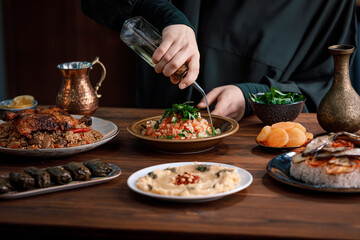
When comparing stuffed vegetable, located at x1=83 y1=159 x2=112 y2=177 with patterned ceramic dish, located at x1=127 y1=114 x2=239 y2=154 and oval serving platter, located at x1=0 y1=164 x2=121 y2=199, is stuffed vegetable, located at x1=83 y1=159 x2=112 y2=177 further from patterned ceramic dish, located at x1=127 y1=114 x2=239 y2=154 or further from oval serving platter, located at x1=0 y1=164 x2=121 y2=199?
patterned ceramic dish, located at x1=127 y1=114 x2=239 y2=154

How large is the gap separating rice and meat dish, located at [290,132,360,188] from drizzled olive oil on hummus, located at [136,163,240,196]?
19 cm

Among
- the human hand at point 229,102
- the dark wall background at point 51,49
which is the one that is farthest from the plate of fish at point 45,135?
the dark wall background at point 51,49

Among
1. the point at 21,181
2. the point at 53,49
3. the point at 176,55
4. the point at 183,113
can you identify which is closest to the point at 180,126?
the point at 183,113

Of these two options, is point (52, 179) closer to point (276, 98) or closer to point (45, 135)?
point (45, 135)

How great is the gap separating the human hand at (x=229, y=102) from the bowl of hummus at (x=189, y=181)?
0.68 metres

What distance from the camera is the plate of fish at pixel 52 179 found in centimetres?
116

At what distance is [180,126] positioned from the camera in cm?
156

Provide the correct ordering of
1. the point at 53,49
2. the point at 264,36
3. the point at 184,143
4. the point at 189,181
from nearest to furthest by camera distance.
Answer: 1. the point at 189,181
2. the point at 184,143
3. the point at 264,36
4. the point at 53,49

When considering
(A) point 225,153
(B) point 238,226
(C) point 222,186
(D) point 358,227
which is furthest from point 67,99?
(D) point 358,227

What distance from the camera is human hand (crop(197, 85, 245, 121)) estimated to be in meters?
1.96

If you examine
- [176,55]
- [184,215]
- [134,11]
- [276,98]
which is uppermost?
[134,11]

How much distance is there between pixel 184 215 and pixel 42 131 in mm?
698

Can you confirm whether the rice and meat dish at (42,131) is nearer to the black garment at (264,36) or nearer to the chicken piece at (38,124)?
the chicken piece at (38,124)

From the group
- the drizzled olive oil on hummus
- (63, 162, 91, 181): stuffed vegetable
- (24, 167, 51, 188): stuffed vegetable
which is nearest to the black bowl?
the drizzled olive oil on hummus
